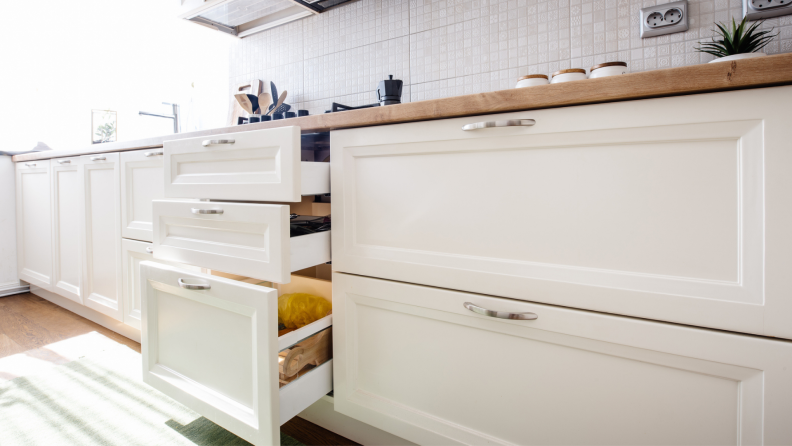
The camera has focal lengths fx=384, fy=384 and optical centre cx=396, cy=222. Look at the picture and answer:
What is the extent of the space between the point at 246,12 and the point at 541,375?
1.84 metres

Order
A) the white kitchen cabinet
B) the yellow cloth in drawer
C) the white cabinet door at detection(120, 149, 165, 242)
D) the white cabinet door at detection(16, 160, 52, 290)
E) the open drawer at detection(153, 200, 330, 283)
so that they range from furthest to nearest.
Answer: the white cabinet door at detection(16, 160, 52, 290) → the white kitchen cabinet → the white cabinet door at detection(120, 149, 165, 242) → the yellow cloth in drawer → the open drawer at detection(153, 200, 330, 283)

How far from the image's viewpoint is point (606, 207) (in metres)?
0.68

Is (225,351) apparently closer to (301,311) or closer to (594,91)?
(301,311)

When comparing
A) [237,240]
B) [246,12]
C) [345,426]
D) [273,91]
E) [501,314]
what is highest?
[246,12]

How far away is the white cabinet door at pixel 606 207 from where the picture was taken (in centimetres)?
58

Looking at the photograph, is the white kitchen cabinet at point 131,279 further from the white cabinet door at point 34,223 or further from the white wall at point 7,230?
the white wall at point 7,230

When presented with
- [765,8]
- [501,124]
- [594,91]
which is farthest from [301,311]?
[765,8]

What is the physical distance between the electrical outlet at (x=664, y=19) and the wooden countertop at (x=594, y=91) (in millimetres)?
560

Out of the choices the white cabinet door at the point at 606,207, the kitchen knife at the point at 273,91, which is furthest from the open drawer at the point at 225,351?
the kitchen knife at the point at 273,91

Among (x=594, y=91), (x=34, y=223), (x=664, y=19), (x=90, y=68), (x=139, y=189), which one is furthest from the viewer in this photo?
(x=90, y=68)

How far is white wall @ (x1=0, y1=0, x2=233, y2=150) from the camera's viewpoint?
2.29m

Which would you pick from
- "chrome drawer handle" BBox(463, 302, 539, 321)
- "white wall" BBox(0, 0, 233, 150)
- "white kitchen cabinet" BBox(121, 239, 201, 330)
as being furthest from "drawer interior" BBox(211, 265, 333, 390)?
"white wall" BBox(0, 0, 233, 150)

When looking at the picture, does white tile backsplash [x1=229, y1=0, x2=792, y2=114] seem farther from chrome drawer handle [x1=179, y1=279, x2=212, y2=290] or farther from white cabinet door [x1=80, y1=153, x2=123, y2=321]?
chrome drawer handle [x1=179, y1=279, x2=212, y2=290]

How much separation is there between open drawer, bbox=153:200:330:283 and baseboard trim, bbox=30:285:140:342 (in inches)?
34.8
